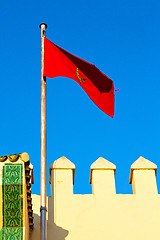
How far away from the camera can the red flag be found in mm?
10039

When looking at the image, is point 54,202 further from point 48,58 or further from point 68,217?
point 48,58

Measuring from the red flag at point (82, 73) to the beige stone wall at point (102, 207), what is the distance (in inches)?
50.7

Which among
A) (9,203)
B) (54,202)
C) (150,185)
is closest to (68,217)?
(54,202)

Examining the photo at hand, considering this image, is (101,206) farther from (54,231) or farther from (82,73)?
(82,73)

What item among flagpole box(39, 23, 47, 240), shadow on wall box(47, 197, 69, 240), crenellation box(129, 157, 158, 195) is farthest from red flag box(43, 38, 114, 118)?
shadow on wall box(47, 197, 69, 240)

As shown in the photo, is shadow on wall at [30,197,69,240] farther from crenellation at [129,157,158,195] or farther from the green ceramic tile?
the green ceramic tile

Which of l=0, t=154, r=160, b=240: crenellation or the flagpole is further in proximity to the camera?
l=0, t=154, r=160, b=240: crenellation

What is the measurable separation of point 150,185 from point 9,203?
3.92m

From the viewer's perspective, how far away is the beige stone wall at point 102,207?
1002cm

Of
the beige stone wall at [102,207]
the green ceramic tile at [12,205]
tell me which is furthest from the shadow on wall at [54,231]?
the green ceramic tile at [12,205]

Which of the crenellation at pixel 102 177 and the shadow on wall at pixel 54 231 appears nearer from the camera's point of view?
the shadow on wall at pixel 54 231

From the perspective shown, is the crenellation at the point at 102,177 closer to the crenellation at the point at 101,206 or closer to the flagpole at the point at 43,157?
the crenellation at the point at 101,206

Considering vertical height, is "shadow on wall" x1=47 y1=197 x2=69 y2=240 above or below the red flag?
below

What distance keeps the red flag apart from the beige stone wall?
1.29 m
